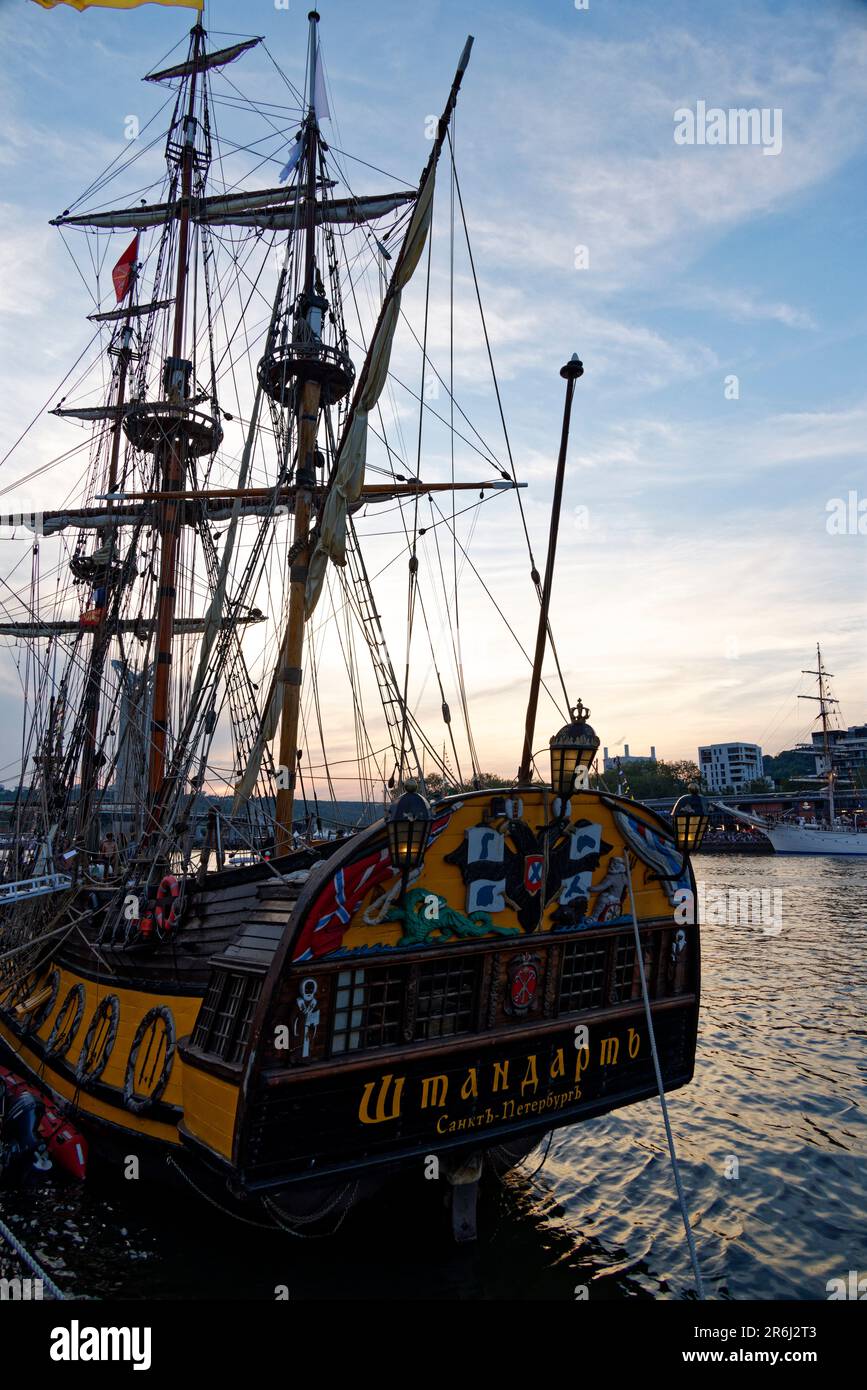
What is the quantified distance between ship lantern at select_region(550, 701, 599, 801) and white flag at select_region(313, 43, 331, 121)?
1854 cm

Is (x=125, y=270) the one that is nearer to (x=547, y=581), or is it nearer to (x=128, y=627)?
(x=128, y=627)

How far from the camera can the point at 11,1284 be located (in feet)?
30.8

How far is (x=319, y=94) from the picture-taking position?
19.2 metres

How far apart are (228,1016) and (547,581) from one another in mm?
6691

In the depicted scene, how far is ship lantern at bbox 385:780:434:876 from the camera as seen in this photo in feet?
26.2

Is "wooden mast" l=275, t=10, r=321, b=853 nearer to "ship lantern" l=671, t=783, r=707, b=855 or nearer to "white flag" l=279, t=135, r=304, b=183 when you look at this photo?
"white flag" l=279, t=135, r=304, b=183

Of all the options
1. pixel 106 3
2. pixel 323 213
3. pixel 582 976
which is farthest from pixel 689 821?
pixel 323 213

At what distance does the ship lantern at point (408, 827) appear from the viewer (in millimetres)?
7977

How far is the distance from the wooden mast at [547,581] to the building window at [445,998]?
2542 mm

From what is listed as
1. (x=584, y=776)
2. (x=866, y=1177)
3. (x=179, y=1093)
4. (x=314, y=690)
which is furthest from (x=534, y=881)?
(x=314, y=690)

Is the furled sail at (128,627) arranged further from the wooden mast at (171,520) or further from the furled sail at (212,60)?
the furled sail at (212,60)

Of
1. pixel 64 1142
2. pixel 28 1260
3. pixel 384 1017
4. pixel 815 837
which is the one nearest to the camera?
pixel 28 1260

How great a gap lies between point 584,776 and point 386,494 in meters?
14.5
